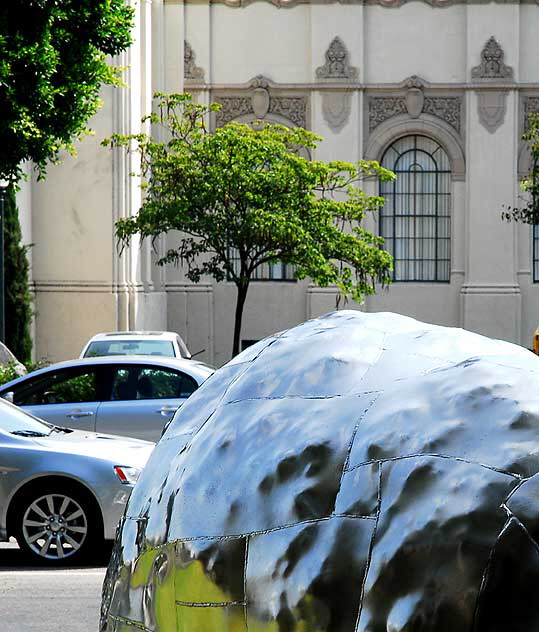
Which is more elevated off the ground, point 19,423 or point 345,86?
point 345,86

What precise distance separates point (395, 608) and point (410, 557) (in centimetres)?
8

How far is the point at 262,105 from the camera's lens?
34312 mm

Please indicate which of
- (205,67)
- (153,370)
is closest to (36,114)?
(153,370)

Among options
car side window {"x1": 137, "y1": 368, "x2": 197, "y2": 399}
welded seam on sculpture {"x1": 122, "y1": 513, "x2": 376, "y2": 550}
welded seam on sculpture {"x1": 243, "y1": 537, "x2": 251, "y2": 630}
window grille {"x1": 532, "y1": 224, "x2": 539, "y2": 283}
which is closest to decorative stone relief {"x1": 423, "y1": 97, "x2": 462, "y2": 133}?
window grille {"x1": 532, "y1": 224, "x2": 539, "y2": 283}

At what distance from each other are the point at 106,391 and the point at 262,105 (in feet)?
72.0

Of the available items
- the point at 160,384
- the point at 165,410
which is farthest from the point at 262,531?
the point at 160,384

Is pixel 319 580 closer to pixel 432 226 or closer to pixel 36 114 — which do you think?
pixel 36 114

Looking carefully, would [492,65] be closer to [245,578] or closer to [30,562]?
[30,562]

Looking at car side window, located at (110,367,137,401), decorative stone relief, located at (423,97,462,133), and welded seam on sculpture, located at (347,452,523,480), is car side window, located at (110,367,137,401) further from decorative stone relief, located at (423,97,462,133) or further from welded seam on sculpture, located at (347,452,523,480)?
decorative stone relief, located at (423,97,462,133)

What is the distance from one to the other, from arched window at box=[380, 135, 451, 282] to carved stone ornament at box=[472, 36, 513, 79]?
7.40 feet

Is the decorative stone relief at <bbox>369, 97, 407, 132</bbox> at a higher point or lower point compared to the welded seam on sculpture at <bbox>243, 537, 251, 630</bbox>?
higher

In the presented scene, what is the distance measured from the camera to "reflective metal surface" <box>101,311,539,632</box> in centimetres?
200

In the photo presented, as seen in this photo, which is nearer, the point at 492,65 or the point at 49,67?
the point at 49,67

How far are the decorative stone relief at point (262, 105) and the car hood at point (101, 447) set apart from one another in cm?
2450
